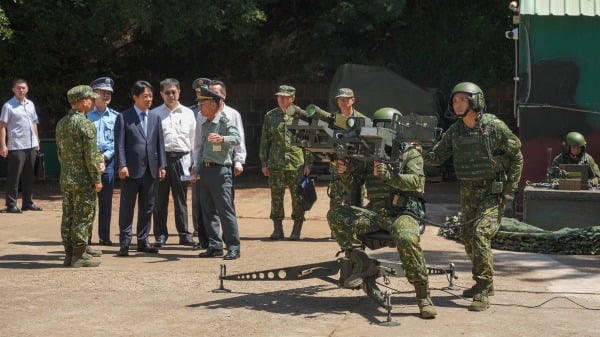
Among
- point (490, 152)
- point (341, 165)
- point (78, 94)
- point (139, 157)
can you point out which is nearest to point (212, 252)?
point (139, 157)

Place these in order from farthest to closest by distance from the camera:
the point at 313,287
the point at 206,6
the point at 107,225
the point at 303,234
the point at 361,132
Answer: the point at 206,6 → the point at 303,234 → the point at 107,225 → the point at 313,287 → the point at 361,132

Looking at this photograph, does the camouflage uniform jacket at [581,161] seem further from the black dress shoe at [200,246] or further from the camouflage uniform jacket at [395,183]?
the camouflage uniform jacket at [395,183]

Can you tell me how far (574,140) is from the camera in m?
13.0

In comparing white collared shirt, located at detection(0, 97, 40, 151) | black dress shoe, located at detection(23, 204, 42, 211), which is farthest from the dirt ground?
white collared shirt, located at detection(0, 97, 40, 151)

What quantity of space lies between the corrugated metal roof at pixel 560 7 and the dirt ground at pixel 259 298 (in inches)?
138

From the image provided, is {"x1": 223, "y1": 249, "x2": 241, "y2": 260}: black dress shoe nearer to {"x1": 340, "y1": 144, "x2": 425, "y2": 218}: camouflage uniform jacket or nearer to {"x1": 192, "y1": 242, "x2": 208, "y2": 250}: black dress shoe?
{"x1": 192, "y1": 242, "x2": 208, "y2": 250}: black dress shoe

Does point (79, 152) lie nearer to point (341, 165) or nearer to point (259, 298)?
point (259, 298)

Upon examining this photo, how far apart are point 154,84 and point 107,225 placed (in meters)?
9.85

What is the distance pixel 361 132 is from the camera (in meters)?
7.97

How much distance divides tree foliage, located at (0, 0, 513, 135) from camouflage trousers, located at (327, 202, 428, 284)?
9.51 m

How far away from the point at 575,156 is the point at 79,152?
643 centimetres

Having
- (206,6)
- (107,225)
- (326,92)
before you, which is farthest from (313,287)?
(326,92)

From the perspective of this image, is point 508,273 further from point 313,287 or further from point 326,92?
point 326,92

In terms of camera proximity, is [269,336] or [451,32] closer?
[269,336]
